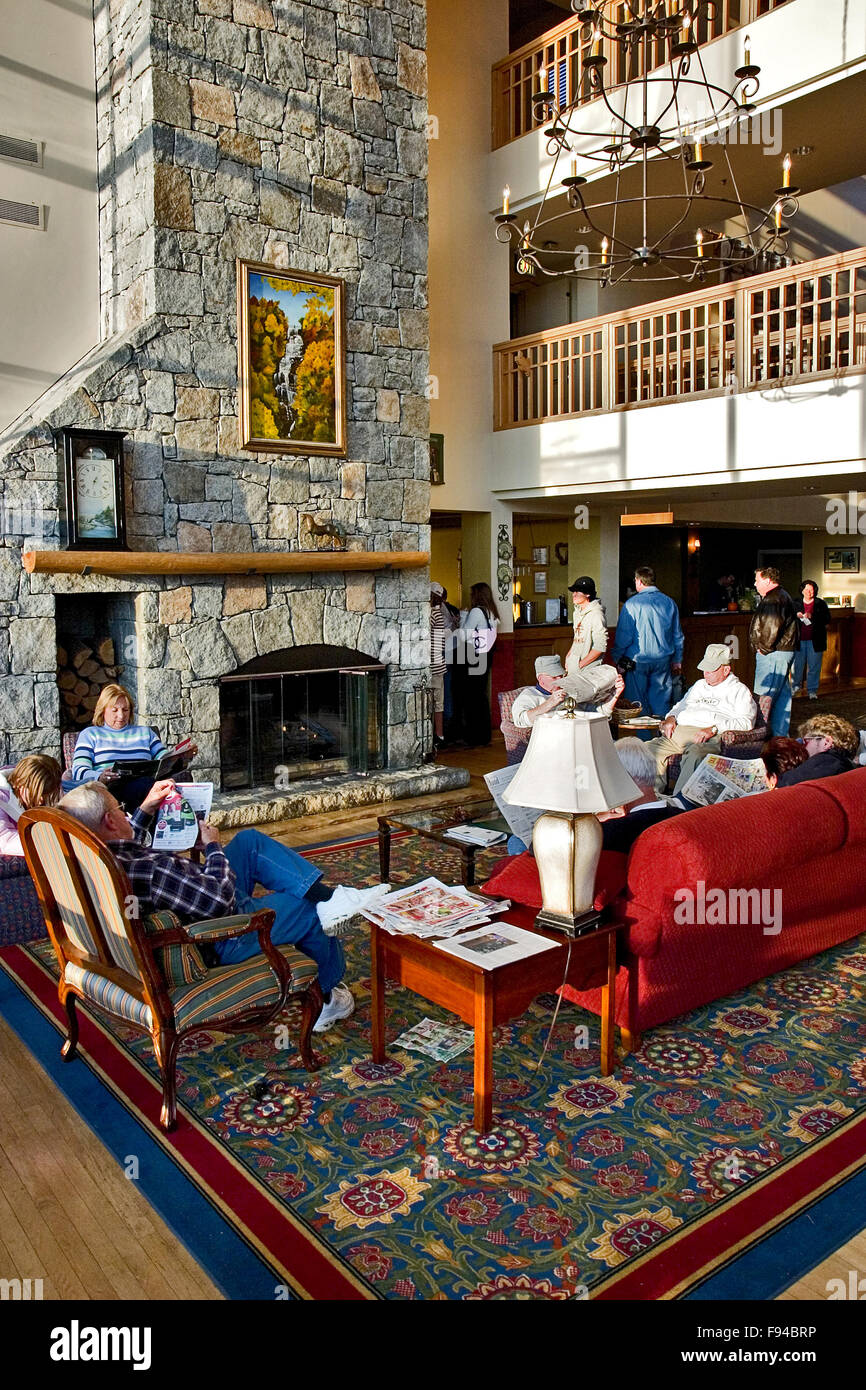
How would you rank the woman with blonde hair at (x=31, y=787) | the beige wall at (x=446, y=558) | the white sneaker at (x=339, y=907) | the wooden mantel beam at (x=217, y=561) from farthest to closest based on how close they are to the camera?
the beige wall at (x=446, y=558) → the wooden mantel beam at (x=217, y=561) → the white sneaker at (x=339, y=907) → the woman with blonde hair at (x=31, y=787)

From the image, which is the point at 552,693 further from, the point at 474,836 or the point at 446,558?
the point at 446,558

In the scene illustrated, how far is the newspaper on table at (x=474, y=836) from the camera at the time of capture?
468cm

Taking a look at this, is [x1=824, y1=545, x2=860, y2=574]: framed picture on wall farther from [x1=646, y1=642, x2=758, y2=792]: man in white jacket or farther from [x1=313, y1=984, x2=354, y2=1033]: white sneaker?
[x1=313, y1=984, x2=354, y2=1033]: white sneaker

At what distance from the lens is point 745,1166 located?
277cm

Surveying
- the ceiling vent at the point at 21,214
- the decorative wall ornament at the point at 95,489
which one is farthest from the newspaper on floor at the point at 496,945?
the ceiling vent at the point at 21,214

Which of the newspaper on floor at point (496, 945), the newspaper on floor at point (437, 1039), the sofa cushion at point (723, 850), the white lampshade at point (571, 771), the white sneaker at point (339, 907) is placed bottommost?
the newspaper on floor at point (437, 1039)

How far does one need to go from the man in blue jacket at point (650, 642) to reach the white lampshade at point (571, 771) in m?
4.95

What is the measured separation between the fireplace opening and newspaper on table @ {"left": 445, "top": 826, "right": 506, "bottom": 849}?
7.61 feet

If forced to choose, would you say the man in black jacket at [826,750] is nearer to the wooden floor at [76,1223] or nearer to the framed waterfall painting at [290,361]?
the wooden floor at [76,1223]

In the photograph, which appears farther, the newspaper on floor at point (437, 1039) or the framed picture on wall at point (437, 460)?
the framed picture on wall at point (437, 460)

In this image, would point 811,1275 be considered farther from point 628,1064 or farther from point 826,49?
point 826,49

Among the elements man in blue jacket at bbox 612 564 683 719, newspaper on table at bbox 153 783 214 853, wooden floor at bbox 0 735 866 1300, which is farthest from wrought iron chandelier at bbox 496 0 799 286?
wooden floor at bbox 0 735 866 1300

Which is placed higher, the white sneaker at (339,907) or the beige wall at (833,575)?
the beige wall at (833,575)
